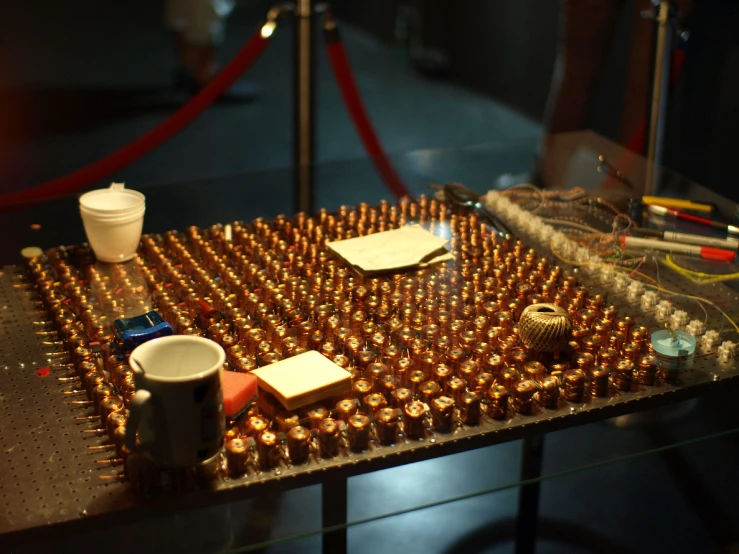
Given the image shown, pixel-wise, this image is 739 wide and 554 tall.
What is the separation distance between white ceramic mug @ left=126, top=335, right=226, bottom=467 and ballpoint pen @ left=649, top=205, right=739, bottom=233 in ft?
4.19

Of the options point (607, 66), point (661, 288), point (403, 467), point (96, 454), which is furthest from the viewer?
point (607, 66)

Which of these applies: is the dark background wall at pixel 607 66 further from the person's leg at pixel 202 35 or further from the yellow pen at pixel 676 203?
the person's leg at pixel 202 35

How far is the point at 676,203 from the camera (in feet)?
6.86

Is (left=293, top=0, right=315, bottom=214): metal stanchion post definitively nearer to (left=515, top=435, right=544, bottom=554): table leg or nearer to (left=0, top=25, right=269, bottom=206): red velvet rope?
(left=0, top=25, right=269, bottom=206): red velvet rope

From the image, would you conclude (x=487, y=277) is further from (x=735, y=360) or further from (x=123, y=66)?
(x=123, y=66)

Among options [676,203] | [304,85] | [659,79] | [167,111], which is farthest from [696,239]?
[167,111]

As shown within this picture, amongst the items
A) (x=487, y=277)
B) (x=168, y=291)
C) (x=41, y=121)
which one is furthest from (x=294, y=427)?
(x=41, y=121)

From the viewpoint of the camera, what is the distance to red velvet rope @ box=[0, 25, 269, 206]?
8.43 feet

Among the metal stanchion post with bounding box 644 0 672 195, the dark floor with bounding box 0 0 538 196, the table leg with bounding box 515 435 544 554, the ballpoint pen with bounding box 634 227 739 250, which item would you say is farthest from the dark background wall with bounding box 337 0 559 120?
the table leg with bounding box 515 435 544 554

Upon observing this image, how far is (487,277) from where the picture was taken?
1707mm

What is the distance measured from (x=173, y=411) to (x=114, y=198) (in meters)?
0.83

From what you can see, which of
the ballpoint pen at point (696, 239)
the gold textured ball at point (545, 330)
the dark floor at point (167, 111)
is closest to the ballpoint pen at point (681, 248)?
the ballpoint pen at point (696, 239)

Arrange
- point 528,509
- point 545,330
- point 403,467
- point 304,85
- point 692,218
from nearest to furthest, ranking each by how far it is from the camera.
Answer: point 545,330 → point 692,218 → point 528,509 → point 403,467 → point 304,85

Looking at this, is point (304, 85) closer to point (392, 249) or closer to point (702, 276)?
point (392, 249)
